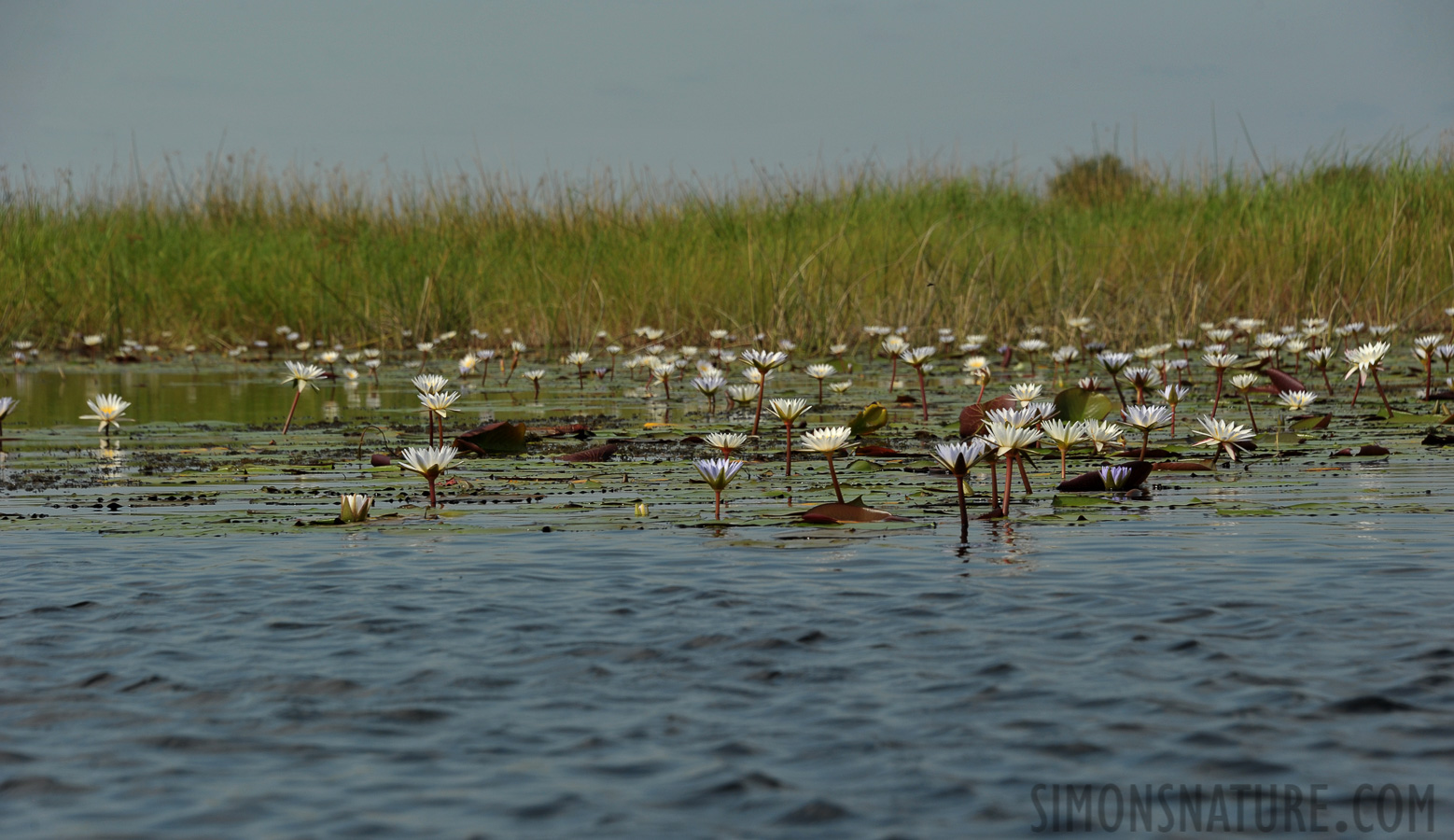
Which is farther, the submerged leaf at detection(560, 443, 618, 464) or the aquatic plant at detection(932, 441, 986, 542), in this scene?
the submerged leaf at detection(560, 443, 618, 464)

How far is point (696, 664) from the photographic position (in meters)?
2.38

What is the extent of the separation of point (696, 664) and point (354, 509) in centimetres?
163

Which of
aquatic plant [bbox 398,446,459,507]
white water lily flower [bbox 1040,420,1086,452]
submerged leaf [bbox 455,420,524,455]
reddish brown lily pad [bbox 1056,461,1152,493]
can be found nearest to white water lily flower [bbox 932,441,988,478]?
white water lily flower [bbox 1040,420,1086,452]

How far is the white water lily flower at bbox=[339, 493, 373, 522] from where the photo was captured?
3650mm

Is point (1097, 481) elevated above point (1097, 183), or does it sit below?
below

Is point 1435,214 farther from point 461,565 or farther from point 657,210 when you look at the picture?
point 461,565

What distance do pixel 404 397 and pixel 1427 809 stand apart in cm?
790

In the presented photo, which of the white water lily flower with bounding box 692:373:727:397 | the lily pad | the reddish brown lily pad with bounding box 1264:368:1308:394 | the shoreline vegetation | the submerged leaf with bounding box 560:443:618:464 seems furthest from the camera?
the shoreline vegetation

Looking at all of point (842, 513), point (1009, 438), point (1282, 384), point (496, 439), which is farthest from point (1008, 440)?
point (1282, 384)

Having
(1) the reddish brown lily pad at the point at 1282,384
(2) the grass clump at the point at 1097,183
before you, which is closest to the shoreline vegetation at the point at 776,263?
(2) the grass clump at the point at 1097,183

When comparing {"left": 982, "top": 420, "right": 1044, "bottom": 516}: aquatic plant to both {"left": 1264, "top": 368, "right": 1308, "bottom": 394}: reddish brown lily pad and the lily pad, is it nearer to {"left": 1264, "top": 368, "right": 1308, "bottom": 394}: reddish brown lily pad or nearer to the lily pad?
the lily pad

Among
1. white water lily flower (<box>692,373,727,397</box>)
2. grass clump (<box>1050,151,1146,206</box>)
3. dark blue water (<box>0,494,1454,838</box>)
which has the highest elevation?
grass clump (<box>1050,151,1146,206</box>)

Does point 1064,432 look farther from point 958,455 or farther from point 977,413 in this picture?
point 977,413

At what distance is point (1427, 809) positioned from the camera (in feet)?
5.58
